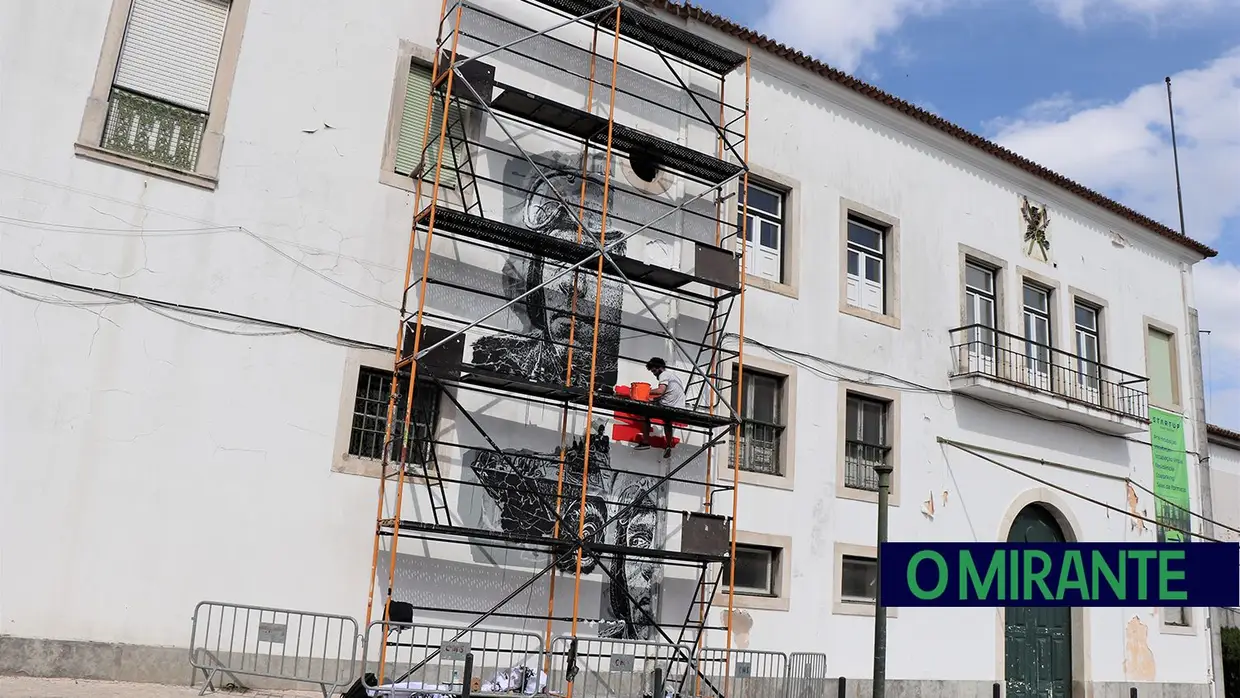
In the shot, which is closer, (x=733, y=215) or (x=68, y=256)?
(x=68, y=256)

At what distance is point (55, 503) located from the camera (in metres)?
9.57

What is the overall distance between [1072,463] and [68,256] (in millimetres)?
15167

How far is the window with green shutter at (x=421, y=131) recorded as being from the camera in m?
11.9

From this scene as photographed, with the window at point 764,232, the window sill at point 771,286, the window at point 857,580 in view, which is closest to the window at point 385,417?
the window sill at point 771,286

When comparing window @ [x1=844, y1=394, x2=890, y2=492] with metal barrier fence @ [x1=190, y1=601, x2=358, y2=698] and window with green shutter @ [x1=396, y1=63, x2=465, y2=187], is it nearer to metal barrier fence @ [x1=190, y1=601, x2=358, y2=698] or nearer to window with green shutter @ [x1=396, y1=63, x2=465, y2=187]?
window with green shutter @ [x1=396, y1=63, x2=465, y2=187]

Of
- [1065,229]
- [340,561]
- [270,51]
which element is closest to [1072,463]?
[1065,229]

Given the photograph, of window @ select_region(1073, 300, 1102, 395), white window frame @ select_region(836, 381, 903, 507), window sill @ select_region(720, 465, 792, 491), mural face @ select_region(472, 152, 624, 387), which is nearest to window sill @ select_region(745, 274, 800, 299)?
white window frame @ select_region(836, 381, 903, 507)

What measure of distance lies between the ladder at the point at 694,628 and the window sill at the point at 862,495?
245 centimetres

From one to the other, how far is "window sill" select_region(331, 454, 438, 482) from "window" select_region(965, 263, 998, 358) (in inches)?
380

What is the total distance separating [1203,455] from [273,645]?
1756cm

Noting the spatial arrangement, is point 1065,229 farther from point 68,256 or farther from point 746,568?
point 68,256

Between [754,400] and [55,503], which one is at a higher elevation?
[754,400]

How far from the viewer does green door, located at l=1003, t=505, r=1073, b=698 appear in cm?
1608

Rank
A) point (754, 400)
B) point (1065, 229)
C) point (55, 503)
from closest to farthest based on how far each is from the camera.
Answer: point (55, 503) → point (754, 400) → point (1065, 229)
